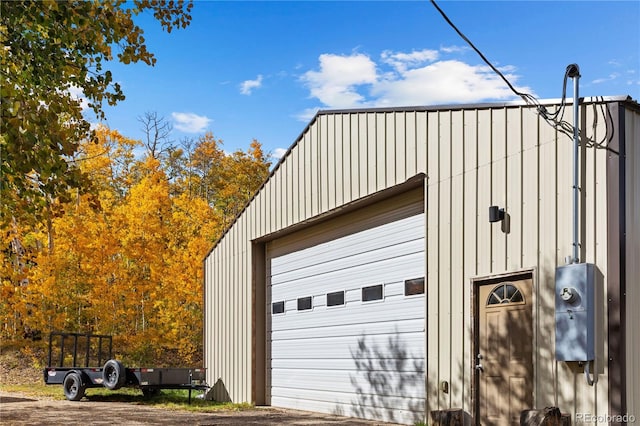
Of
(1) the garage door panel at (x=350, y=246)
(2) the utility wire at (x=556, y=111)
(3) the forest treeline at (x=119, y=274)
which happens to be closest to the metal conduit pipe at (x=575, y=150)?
(2) the utility wire at (x=556, y=111)

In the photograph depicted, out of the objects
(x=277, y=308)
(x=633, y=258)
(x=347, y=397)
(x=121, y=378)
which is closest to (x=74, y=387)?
(x=121, y=378)

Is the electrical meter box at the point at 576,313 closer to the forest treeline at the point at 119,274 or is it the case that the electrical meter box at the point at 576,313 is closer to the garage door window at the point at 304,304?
the garage door window at the point at 304,304

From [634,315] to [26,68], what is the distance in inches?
296

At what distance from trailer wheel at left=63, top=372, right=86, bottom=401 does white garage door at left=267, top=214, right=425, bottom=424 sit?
4.82m

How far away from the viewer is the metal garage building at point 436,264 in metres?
8.07

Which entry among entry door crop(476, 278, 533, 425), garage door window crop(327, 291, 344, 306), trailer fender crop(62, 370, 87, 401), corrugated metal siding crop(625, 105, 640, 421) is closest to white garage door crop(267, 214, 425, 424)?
garage door window crop(327, 291, 344, 306)

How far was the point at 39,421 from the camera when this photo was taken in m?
12.5

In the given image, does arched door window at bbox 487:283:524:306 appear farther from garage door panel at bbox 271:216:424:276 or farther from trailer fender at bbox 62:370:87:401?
trailer fender at bbox 62:370:87:401

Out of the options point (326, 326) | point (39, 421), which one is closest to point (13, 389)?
point (39, 421)

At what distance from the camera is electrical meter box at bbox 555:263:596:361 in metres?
7.92

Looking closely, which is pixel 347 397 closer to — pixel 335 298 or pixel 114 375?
pixel 335 298

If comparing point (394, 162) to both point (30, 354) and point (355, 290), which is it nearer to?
point (355, 290)

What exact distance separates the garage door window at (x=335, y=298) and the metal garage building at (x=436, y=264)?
4 cm

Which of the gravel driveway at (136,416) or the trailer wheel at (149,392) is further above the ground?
the gravel driveway at (136,416)
